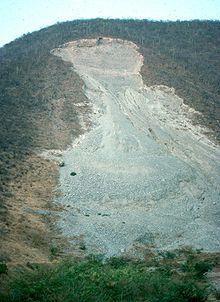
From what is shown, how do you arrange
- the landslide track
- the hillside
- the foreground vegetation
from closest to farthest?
the foreground vegetation < the hillside < the landslide track

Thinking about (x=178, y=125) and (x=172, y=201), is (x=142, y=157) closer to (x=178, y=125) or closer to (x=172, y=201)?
(x=172, y=201)

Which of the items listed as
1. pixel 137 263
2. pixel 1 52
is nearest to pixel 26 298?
pixel 137 263

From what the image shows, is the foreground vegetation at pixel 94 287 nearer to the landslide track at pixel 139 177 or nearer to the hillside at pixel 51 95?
the hillside at pixel 51 95

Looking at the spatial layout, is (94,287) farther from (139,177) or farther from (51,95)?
(51,95)

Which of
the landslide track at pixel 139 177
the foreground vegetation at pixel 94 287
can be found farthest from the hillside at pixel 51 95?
the foreground vegetation at pixel 94 287

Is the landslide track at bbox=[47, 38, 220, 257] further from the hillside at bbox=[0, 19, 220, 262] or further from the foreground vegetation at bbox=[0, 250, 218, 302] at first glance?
the foreground vegetation at bbox=[0, 250, 218, 302]

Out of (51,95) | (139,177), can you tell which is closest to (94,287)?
Answer: (139,177)

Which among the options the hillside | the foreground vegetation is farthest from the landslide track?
the foreground vegetation

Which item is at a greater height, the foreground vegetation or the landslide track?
the foreground vegetation

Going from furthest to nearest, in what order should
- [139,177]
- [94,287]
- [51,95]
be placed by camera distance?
[51,95] → [139,177] → [94,287]
